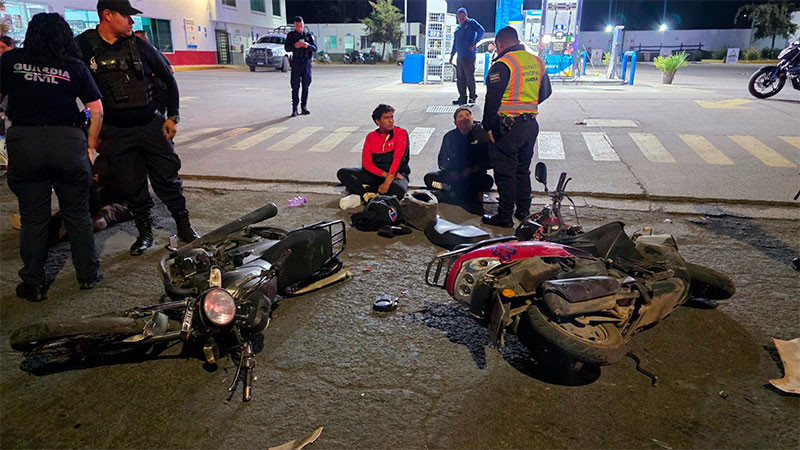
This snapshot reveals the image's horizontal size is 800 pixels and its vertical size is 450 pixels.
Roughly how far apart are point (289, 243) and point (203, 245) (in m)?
0.74

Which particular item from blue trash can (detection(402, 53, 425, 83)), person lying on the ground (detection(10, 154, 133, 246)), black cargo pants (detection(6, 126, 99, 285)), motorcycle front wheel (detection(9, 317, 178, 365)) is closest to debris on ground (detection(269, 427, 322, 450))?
motorcycle front wheel (detection(9, 317, 178, 365))

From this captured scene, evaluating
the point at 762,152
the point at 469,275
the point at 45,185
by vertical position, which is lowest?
the point at 762,152

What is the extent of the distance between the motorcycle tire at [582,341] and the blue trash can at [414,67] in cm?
1962

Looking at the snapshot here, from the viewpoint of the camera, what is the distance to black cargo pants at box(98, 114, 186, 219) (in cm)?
493

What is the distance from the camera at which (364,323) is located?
3.79m

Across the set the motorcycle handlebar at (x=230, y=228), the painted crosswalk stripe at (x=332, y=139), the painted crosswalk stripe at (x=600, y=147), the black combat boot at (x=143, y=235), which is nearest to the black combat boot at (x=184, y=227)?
the black combat boot at (x=143, y=235)

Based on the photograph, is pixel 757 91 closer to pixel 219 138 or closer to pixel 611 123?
pixel 611 123

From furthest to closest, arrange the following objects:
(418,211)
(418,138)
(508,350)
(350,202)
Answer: (418,138), (350,202), (418,211), (508,350)

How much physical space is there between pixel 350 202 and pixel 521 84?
2.63 m

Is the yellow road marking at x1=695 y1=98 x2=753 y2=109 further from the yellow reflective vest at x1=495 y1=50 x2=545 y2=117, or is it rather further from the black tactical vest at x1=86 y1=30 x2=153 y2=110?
the black tactical vest at x1=86 y1=30 x2=153 y2=110

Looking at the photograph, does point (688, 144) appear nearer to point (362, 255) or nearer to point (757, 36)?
point (362, 255)

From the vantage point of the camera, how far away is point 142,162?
17.0 feet

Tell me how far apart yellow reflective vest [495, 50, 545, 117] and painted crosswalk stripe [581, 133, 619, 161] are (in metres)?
3.94

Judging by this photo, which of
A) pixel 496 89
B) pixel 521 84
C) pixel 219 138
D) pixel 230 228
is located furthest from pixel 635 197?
pixel 219 138
